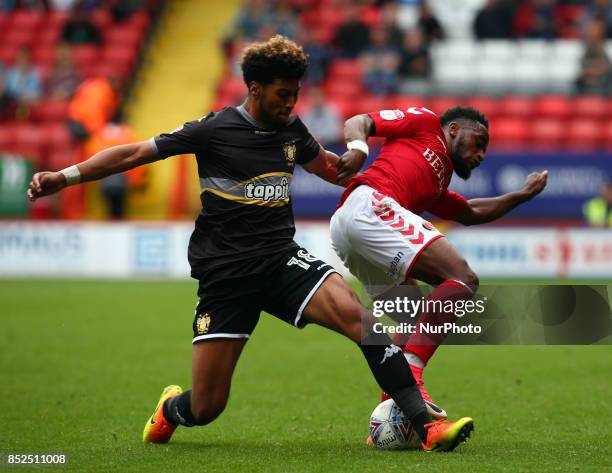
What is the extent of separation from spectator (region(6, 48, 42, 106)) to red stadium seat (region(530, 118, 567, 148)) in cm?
1007

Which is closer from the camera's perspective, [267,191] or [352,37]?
[267,191]

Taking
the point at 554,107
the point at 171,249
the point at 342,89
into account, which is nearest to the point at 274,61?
the point at 171,249

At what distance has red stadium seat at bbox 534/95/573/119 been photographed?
819 inches

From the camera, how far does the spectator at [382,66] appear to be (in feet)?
69.6

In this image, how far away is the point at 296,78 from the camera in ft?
19.7

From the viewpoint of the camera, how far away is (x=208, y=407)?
20.6 feet

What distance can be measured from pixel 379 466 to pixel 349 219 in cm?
172

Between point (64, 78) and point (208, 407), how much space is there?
56.9 ft

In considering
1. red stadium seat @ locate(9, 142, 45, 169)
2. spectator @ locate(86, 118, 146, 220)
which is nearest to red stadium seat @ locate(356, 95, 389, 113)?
spectator @ locate(86, 118, 146, 220)

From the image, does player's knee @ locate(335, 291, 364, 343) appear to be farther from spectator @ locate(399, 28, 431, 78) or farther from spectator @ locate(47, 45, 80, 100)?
spectator @ locate(47, 45, 80, 100)

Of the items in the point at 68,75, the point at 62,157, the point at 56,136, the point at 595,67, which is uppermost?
the point at 68,75

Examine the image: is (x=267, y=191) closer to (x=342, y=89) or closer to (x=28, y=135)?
(x=342, y=89)

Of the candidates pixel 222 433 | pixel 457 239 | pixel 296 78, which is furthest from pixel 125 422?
pixel 457 239

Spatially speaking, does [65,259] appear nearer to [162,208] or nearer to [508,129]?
[162,208]
